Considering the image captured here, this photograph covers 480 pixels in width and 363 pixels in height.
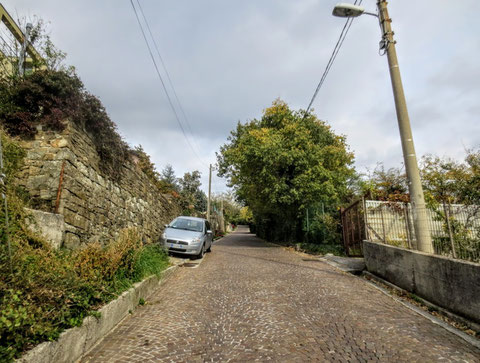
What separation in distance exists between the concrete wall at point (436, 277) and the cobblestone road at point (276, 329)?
57cm

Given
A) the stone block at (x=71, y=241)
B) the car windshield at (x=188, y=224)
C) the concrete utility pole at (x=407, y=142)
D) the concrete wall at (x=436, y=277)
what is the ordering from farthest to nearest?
the car windshield at (x=188, y=224) → the stone block at (x=71, y=241) → the concrete utility pole at (x=407, y=142) → the concrete wall at (x=436, y=277)

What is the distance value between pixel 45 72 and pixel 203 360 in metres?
7.12

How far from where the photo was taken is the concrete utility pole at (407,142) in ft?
17.8

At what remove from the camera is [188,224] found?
11016mm

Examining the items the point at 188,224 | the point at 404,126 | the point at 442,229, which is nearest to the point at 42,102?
the point at 188,224

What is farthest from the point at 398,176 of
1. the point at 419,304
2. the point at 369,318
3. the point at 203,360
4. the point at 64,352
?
the point at 64,352

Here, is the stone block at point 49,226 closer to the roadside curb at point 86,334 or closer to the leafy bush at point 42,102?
the roadside curb at point 86,334

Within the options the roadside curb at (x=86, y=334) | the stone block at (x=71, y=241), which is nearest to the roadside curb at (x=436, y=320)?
the roadside curb at (x=86, y=334)

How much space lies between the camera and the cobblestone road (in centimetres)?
296

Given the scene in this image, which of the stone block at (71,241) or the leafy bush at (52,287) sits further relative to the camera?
the stone block at (71,241)

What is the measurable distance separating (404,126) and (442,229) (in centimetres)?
230

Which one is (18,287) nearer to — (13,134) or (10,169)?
(10,169)

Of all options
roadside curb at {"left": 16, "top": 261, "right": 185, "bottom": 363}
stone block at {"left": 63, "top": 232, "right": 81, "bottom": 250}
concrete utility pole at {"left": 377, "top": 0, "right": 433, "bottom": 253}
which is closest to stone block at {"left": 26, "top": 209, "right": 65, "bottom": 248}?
stone block at {"left": 63, "top": 232, "right": 81, "bottom": 250}

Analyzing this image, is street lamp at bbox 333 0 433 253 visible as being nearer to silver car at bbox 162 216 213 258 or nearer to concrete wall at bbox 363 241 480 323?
concrete wall at bbox 363 241 480 323
